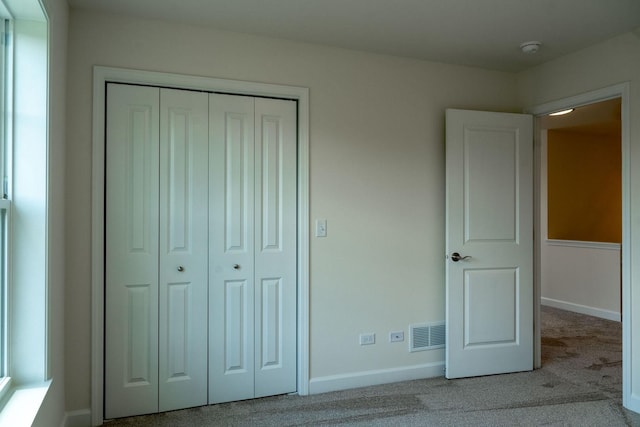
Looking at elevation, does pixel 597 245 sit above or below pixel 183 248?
below

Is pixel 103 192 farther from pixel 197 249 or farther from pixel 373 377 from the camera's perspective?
pixel 373 377

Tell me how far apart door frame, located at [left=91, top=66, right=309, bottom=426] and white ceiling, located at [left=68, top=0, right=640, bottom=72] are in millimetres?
351

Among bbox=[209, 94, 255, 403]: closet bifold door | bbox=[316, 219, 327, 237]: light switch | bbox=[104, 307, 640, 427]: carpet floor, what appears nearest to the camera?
bbox=[104, 307, 640, 427]: carpet floor

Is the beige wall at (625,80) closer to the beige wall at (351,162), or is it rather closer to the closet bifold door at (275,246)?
the beige wall at (351,162)

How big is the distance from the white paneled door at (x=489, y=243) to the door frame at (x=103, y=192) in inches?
43.0

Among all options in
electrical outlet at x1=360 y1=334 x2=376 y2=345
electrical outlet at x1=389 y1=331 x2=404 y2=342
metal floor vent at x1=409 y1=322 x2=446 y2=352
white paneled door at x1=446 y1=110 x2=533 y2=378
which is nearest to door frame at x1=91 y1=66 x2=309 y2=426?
electrical outlet at x1=360 y1=334 x2=376 y2=345

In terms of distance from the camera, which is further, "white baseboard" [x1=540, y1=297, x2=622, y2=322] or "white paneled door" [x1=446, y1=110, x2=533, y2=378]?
"white baseboard" [x1=540, y1=297, x2=622, y2=322]

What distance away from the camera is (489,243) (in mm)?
3361

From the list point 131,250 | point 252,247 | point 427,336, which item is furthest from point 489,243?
point 131,250

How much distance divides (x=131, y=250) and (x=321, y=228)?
3.99 feet

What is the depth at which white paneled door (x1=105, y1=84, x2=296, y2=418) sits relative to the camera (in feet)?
8.56

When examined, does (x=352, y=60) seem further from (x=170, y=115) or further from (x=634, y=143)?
(x=634, y=143)

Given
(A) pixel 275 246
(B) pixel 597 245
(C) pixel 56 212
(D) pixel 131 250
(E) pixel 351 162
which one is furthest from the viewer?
(B) pixel 597 245

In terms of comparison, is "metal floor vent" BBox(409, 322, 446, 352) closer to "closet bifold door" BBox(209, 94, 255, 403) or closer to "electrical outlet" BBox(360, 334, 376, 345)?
"electrical outlet" BBox(360, 334, 376, 345)
